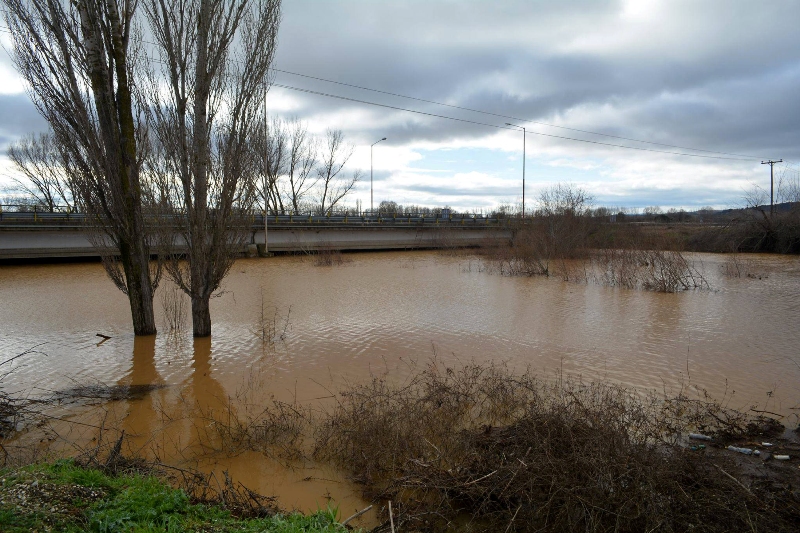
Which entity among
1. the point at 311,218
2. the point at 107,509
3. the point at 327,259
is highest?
the point at 311,218

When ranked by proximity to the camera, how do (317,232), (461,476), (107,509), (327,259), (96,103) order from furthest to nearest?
(317,232) < (327,259) < (96,103) < (461,476) < (107,509)

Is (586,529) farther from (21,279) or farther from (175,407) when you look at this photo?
(21,279)

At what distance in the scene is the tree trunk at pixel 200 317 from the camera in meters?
10.8

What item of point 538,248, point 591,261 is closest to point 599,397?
point 538,248

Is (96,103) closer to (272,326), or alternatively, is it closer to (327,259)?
(272,326)

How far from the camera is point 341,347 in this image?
10.5 m

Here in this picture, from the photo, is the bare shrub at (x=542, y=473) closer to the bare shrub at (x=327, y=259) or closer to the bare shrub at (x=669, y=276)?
the bare shrub at (x=669, y=276)

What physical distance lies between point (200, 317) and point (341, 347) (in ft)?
10.7

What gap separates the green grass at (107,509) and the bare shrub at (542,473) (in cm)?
97

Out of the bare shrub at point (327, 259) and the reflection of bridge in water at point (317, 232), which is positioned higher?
the reflection of bridge in water at point (317, 232)

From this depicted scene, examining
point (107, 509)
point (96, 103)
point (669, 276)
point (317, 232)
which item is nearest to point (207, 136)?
point (96, 103)

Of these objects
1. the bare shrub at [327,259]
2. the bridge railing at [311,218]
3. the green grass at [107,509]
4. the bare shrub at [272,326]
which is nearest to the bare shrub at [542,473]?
the green grass at [107,509]

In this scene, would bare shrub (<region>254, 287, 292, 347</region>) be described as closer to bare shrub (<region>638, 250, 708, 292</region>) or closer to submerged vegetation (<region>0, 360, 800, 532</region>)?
submerged vegetation (<region>0, 360, 800, 532</region>)

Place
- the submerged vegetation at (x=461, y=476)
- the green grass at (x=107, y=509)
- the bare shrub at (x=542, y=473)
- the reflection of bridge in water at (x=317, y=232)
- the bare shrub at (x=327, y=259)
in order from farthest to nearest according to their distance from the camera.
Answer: the bare shrub at (x=327, y=259), the reflection of bridge in water at (x=317, y=232), the bare shrub at (x=542, y=473), the submerged vegetation at (x=461, y=476), the green grass at (x=107, y=509)
